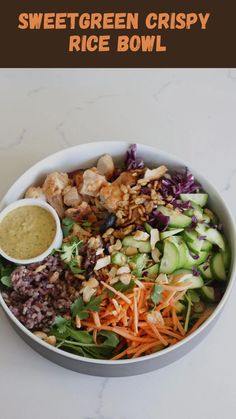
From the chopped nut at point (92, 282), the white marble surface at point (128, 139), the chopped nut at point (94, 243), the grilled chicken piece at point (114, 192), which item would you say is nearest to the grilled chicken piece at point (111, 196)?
the grilled chicken piece at point (114, 192)

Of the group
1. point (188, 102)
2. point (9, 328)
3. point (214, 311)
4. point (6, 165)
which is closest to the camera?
point (214, 311)

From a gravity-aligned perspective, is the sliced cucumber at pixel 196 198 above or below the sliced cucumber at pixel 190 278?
above

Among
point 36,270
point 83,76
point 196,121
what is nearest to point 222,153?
point 196,121

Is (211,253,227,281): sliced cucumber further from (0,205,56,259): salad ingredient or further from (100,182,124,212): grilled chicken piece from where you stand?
(0,205,56,259): salad ingredient

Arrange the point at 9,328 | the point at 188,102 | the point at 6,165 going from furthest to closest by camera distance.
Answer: the point at 188,102
the point at 6,165
the point at 9,328

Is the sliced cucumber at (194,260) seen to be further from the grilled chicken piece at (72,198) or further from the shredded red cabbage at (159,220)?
the grilled chicken piece at (72,198)

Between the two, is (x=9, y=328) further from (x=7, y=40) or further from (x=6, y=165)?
(x=7, y=40)
